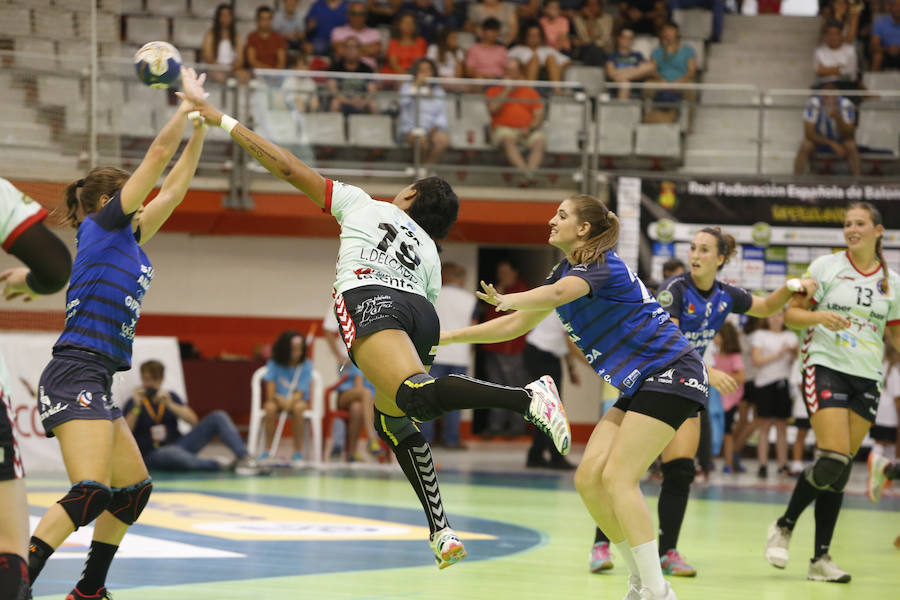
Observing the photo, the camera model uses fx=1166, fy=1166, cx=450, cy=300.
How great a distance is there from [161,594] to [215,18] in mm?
11607

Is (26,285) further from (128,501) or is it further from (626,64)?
(626,64)

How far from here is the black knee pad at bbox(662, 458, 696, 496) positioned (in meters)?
7.08

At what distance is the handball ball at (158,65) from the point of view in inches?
211

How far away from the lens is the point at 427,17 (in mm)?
16750

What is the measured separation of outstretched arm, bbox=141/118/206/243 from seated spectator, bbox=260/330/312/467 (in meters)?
7.47

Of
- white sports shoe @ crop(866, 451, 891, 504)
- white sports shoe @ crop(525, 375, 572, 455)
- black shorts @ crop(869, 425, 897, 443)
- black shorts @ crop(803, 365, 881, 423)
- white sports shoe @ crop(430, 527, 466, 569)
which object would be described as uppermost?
white sports shoe @ crop(525, 375, 572, 455)

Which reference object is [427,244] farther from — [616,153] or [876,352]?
[616,153]

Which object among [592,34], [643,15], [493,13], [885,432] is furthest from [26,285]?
[643,15]

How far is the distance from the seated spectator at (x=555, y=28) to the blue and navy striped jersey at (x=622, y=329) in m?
11.3

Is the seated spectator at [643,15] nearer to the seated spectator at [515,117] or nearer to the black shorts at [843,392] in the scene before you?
the seated spectator at [515,117]

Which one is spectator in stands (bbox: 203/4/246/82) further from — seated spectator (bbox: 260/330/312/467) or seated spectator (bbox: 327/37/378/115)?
seated spectator (bbox: 260/330/312/467)

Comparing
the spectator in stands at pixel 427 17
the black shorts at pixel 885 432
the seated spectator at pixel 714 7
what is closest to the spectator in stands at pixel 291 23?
the spectator in stands at pixel 427 17

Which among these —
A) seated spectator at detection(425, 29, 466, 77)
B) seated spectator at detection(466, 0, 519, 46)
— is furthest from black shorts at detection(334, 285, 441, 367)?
seated spectator at detection(466, 0, 519, 46)

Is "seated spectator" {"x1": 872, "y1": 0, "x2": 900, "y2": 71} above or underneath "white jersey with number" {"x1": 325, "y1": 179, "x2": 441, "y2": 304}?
above
